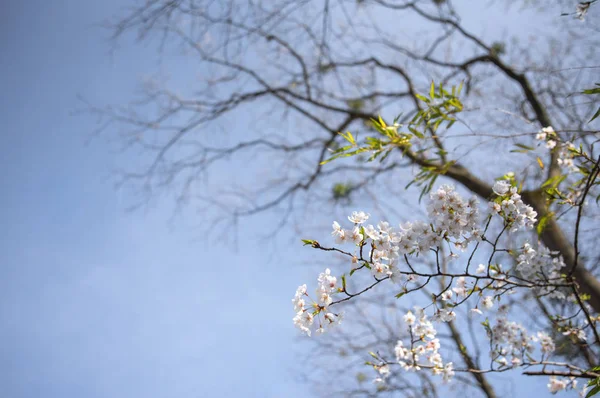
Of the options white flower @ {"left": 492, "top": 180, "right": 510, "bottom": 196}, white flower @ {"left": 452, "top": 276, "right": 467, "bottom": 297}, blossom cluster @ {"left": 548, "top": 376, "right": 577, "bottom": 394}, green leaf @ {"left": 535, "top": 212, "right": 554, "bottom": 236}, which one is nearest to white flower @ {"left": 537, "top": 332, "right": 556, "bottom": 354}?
blossom cluster @ {"left": 548, "top": 376, "right": 577, "bottom": 394}

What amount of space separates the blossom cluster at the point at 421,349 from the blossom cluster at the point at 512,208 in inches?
18.4

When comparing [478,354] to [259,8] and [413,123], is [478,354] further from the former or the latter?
[259,8]

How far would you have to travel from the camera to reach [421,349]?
160 cm

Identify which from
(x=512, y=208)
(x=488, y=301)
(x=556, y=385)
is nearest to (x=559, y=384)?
(x=556, y=385)

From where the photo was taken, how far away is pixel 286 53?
4.18 metres

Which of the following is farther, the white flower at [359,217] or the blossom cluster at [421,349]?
the blossom cluster at [421,349]

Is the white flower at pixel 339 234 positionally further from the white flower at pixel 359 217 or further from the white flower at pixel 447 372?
the white flower at pixel 447 372

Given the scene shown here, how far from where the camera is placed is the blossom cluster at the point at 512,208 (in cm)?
123

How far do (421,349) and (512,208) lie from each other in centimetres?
69

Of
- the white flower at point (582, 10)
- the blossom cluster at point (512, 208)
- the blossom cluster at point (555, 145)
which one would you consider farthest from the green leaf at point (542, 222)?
Result: the white flower at point (582, 10)

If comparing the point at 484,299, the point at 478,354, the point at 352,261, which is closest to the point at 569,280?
the point at 484,299

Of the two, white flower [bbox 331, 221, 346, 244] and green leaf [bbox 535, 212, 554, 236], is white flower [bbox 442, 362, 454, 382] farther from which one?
white flower [bbox 331, 221, 346, 244]

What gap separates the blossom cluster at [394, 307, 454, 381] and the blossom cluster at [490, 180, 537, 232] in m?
0.47

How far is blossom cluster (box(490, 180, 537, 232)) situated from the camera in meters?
1.23
